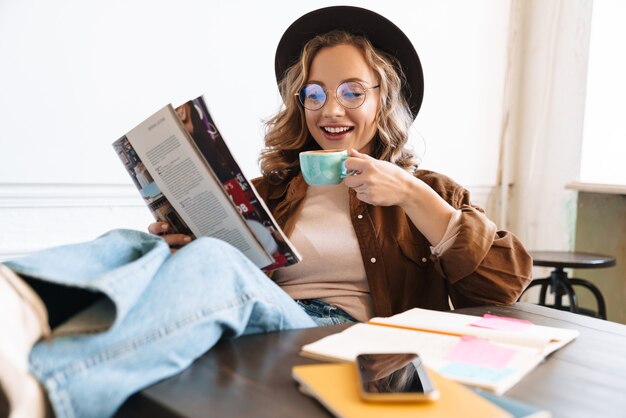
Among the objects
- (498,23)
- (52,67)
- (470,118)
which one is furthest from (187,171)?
(498,23)

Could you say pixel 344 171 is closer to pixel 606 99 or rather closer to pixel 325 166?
pixel 325 166

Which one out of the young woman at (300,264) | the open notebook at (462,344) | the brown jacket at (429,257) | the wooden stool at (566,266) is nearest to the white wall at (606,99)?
the wooden stool at (566,266)

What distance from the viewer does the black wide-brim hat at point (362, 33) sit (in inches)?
60.4

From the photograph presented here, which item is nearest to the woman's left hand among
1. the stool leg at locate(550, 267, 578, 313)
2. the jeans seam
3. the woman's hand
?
the woman's hand

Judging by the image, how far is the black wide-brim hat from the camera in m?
1.53

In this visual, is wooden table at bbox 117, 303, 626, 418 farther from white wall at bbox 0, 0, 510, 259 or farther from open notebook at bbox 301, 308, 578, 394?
white wall at bbox 0, 0, 510, 259

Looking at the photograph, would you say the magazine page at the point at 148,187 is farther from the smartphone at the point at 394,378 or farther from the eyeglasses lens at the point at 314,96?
the smartphone at the point at 394,378

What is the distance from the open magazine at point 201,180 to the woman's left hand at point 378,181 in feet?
0.71

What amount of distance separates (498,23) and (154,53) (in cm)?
208

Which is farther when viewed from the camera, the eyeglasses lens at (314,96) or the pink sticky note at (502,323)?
the eyeglasses lens at (314,96)

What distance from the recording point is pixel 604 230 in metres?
2.97

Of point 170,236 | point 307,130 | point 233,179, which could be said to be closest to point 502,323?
point 233,179

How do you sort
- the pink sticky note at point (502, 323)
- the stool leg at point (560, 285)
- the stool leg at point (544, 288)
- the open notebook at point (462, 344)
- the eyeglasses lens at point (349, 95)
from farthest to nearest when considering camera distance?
the stool leg at point (544, 288)
the stool leg at point (560, 285)
the eyeglasses lens at point (349, 95)
the pink sticky note at point (502, 323)
the open notebook at point (462, 344)

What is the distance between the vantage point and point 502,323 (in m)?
0.94
